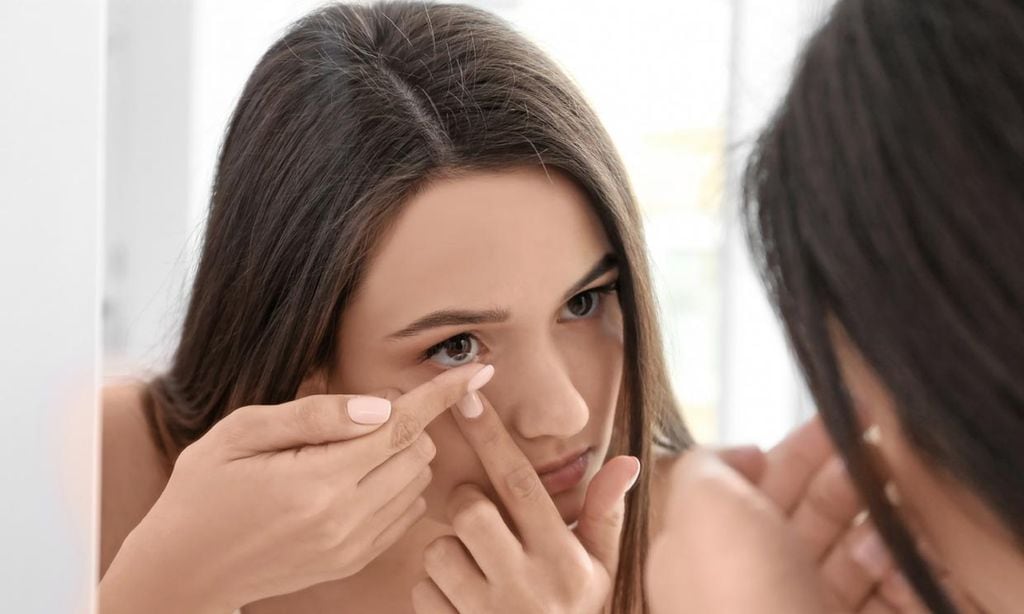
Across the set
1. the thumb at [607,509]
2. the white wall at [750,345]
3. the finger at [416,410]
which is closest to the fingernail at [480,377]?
the finger at [416,410]

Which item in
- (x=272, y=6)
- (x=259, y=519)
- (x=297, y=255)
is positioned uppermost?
(x=272, y=6)

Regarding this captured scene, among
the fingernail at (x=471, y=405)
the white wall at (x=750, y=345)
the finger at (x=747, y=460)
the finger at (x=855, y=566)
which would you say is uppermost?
the finger at (x=747, y=460)

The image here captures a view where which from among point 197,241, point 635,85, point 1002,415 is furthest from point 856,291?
point 635,85

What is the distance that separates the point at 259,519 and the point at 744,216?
0.31m

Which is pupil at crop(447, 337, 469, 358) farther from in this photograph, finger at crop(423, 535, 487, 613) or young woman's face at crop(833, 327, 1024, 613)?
young woman's face at crop(833, 327, 1024, 613)

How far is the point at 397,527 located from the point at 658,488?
203mm

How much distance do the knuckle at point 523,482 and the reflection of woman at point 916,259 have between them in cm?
23

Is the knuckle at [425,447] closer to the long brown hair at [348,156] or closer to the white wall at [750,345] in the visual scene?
the long brown hair at [348,156]

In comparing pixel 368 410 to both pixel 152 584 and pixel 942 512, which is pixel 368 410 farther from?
pixel 942 512

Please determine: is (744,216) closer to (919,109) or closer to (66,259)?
(919,109)

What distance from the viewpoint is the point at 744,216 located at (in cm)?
40

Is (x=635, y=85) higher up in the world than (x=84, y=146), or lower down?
lower down

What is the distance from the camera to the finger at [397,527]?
1.90 ft

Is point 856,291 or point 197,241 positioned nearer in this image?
point 856,291
